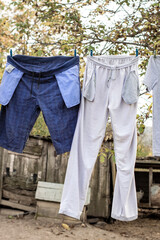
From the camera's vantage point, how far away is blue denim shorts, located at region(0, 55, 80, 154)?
331cm

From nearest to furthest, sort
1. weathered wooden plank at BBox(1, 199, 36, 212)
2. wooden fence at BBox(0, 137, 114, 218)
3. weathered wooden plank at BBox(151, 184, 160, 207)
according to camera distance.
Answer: weathered wooden plank at BBox(1, 199, 36, 212) → wooden fence at BBox(0, 137, 114, 218) → weathered wooden plank at BBox(151, 184, 160, 207)

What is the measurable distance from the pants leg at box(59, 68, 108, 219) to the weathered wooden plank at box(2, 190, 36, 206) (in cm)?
360

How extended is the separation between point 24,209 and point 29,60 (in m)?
4.00

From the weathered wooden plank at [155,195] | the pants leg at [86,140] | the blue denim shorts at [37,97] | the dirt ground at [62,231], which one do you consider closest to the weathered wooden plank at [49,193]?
the dirt ground at [62,231]

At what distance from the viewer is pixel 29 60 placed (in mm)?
3438

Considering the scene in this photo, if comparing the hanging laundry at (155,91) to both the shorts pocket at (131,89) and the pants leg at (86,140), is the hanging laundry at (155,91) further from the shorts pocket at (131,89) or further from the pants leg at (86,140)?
the pants leg at (86,140)

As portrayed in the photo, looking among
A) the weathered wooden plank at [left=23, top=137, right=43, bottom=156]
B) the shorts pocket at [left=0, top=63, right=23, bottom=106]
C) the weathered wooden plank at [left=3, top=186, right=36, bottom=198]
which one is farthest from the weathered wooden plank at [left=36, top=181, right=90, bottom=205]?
the shorts pocket at [left=0, top=63, right=23, bottom=106]

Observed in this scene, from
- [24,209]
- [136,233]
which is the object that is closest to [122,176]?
[136,233]

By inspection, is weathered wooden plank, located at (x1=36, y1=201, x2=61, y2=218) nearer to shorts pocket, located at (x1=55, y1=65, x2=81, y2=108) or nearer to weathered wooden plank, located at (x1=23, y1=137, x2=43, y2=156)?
weathered wooden plank, located at (x1=23, y1=137, x2=43, y2=156)

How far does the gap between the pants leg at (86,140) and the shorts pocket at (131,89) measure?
8.3 inches

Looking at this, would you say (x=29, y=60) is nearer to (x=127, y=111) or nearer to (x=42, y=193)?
(x=127, y=111)

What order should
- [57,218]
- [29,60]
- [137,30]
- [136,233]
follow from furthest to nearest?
[136,233]
[57,218]
[137,30]
[29,60]

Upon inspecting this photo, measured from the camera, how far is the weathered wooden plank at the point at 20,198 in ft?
21.3

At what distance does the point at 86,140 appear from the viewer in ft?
10.6
